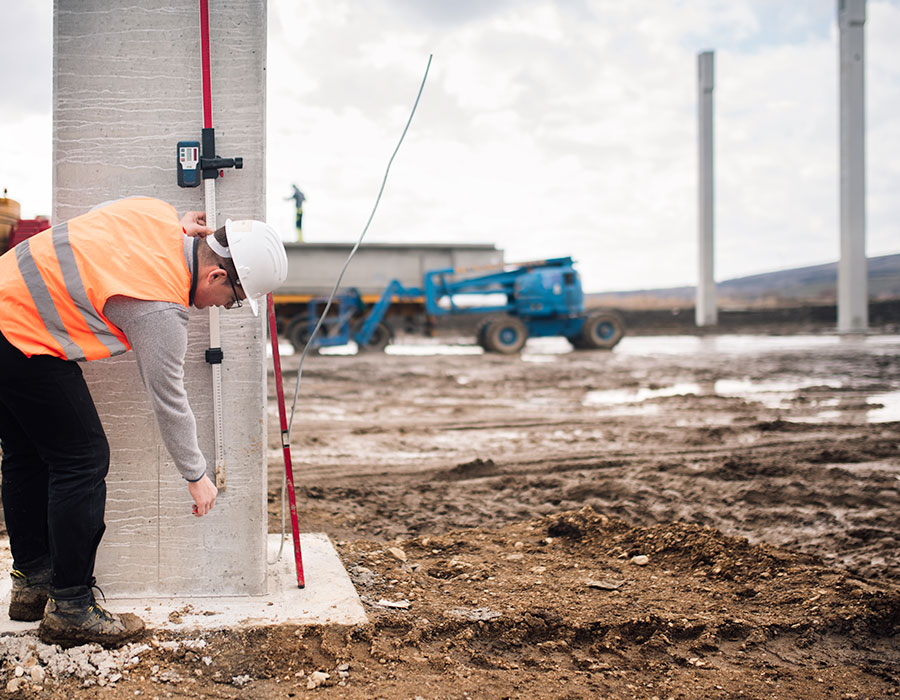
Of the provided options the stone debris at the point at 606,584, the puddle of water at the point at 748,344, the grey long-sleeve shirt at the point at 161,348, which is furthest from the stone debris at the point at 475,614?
the puddle of water at the point at 748,344

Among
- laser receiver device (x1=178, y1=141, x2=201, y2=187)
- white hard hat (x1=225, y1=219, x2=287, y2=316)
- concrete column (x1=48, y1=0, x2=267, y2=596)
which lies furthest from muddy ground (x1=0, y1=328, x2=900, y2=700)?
laser receiver device (x1=178, y1=141, x2=201, y2=187)

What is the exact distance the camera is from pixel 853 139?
67.6 feet

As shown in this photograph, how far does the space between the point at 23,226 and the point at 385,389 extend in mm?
7621

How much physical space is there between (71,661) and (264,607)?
701mm

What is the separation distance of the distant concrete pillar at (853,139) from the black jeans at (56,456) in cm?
2192

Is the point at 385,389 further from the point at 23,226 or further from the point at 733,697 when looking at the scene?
the point at 733,697

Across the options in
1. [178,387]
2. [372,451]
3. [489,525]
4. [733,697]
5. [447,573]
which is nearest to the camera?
[178,387]

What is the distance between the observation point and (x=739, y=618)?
127 inches

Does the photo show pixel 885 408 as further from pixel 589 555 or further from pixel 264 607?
pixel 264 607

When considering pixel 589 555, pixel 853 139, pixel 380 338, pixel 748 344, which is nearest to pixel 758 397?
pixel 589 555

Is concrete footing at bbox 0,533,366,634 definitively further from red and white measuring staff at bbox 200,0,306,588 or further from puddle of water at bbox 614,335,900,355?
puddle of water at bbox 614,335,900,355

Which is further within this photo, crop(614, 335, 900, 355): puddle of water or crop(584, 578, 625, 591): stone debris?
crop(614, 335, 900, 355): puddle of water

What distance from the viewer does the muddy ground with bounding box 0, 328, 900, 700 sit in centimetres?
271

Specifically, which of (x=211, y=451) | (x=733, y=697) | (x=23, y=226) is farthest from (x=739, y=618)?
(x=23, y=226)
